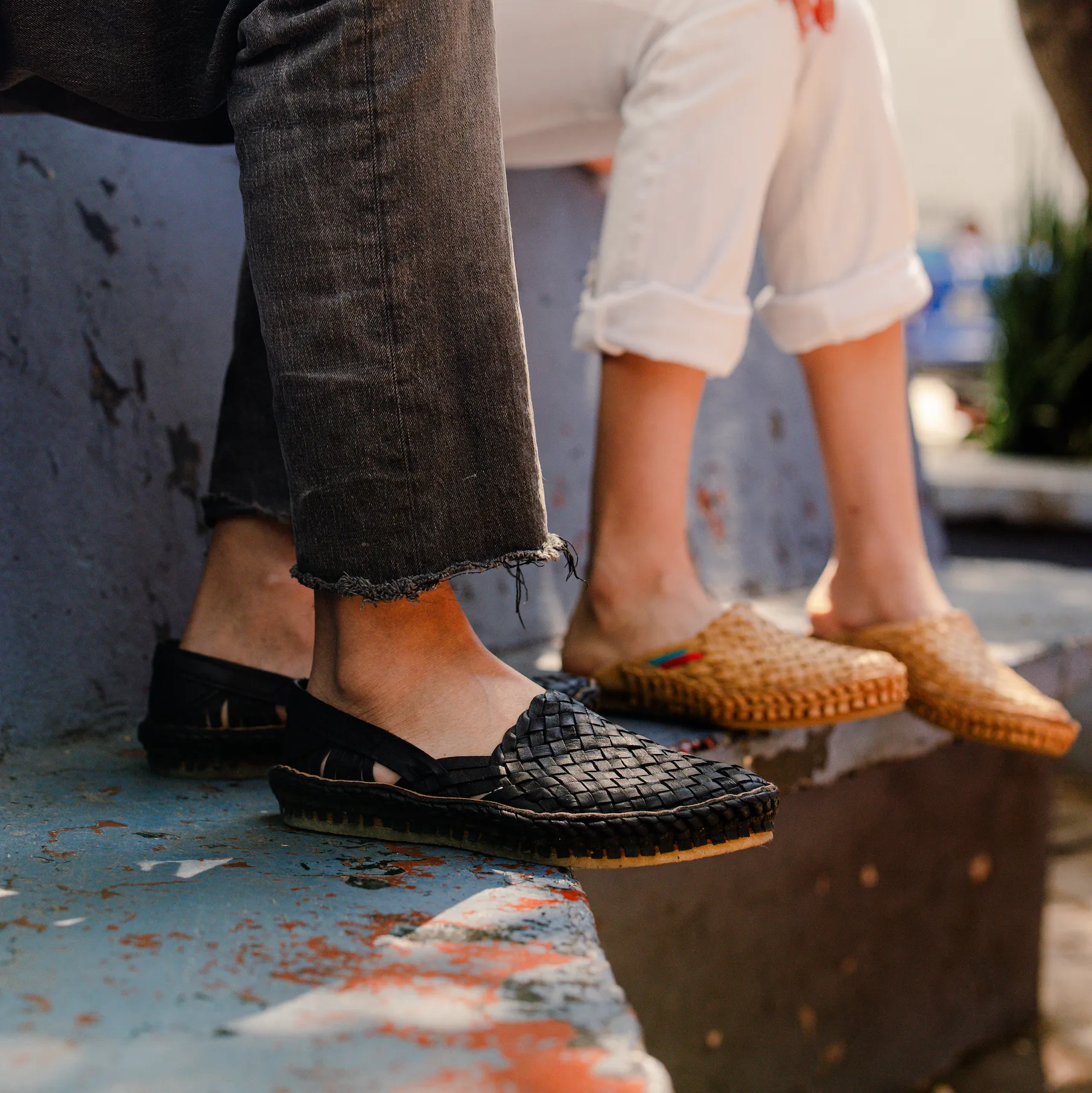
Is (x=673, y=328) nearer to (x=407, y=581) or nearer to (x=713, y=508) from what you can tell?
(x=407, y=581)

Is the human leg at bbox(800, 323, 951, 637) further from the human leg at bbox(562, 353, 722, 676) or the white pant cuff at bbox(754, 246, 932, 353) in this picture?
the human leg at bbox(562, 353, 722, 676)

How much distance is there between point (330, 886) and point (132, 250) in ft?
2.92

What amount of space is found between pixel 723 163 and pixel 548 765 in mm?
668

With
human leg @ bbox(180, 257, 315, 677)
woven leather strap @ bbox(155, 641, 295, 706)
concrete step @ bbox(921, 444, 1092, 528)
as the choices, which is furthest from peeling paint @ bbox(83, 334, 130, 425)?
concrete step @ bbox(921, 444, 1092, 528)

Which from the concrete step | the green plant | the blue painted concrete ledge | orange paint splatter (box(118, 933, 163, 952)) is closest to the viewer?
the blue painted concrete ledge

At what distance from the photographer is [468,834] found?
840 mm

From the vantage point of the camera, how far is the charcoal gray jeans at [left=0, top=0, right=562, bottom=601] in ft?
2.55

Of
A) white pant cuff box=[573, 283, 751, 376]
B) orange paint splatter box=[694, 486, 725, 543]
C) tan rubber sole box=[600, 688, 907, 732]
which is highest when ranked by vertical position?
white pant cuff box=[573, 283, 751, 376]

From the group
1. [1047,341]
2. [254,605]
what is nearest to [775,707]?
[254,605]

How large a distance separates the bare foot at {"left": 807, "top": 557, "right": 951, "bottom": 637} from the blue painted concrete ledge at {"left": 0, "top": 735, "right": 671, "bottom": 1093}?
0.70m

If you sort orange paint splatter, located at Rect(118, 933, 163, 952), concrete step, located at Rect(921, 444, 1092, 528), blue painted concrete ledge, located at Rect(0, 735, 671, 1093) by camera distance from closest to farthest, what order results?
blue painted concrete ledge, located at Rect(0, 735, 671, 1093) < orange paint splatter, located at Rect(118, 933, 163, 952) < concrete step, located at Rect(921, 444, 1092, 528)

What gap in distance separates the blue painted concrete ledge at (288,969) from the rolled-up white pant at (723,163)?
24.7 inches

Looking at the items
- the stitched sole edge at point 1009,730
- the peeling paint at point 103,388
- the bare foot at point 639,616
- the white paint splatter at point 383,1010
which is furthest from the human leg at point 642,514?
the white paint splatter at point 383,1010

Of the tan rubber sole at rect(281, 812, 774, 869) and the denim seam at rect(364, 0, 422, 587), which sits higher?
the denim seam at rect(364, 0, 422, 587)
